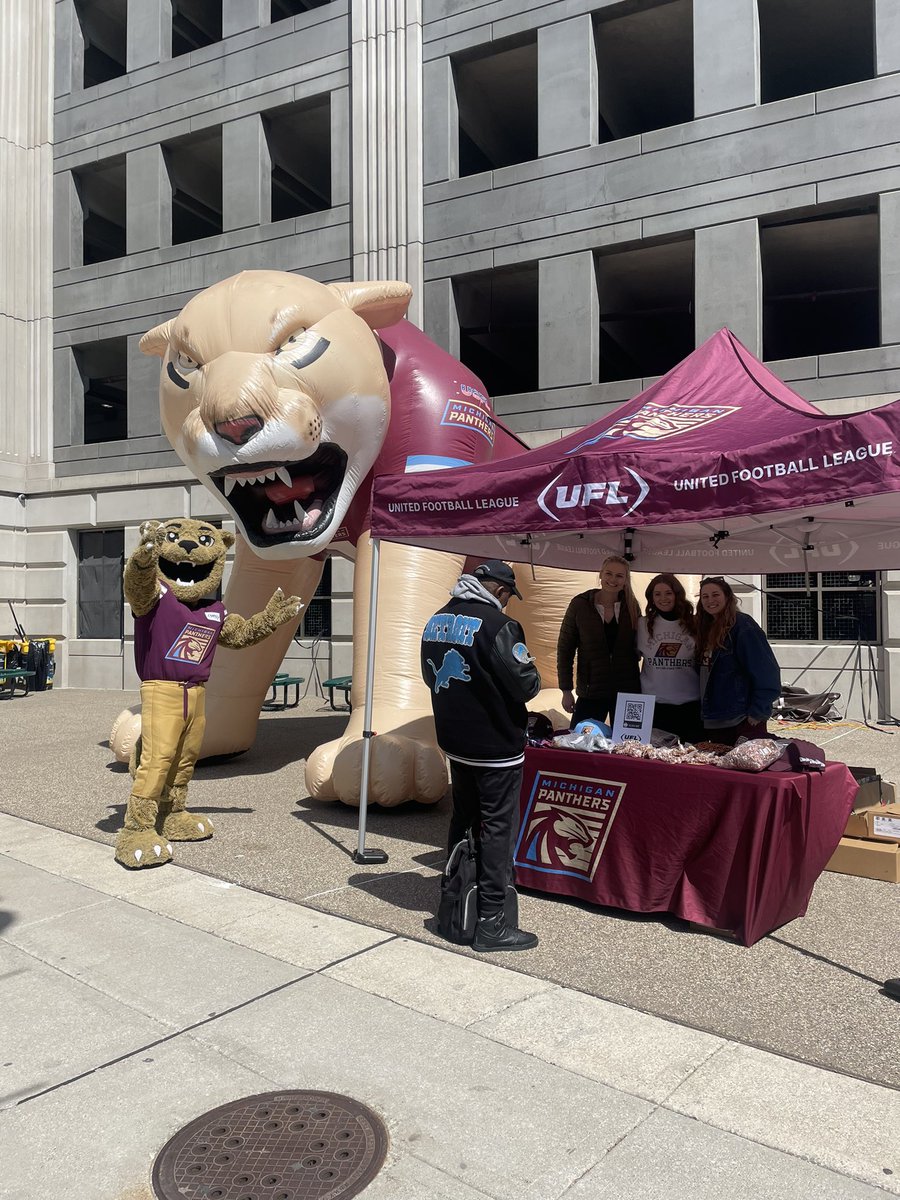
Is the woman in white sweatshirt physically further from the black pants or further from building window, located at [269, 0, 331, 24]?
building window, located at [269, 0, 331, 24]

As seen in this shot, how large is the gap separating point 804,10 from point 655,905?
42.7ft

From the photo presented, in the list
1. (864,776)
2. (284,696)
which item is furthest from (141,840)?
(284,696)

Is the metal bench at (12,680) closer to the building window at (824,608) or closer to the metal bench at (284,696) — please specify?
the metal bench at (284,696)

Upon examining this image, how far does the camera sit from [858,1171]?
7.82ft

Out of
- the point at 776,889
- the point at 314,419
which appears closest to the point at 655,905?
the point at 776,889

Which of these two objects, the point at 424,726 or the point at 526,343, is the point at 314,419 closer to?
the point at 424,726

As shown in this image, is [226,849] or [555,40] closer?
[226,849]

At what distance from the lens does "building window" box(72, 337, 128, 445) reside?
17203mm

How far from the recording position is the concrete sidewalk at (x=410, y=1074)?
239cm

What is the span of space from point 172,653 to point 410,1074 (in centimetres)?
334

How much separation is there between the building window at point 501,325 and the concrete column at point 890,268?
14.9 ft

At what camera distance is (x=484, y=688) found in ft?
12.9

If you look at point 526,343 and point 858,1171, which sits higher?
point 526,343

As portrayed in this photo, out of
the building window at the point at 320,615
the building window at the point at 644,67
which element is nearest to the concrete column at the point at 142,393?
the building window at the point at 320,615
